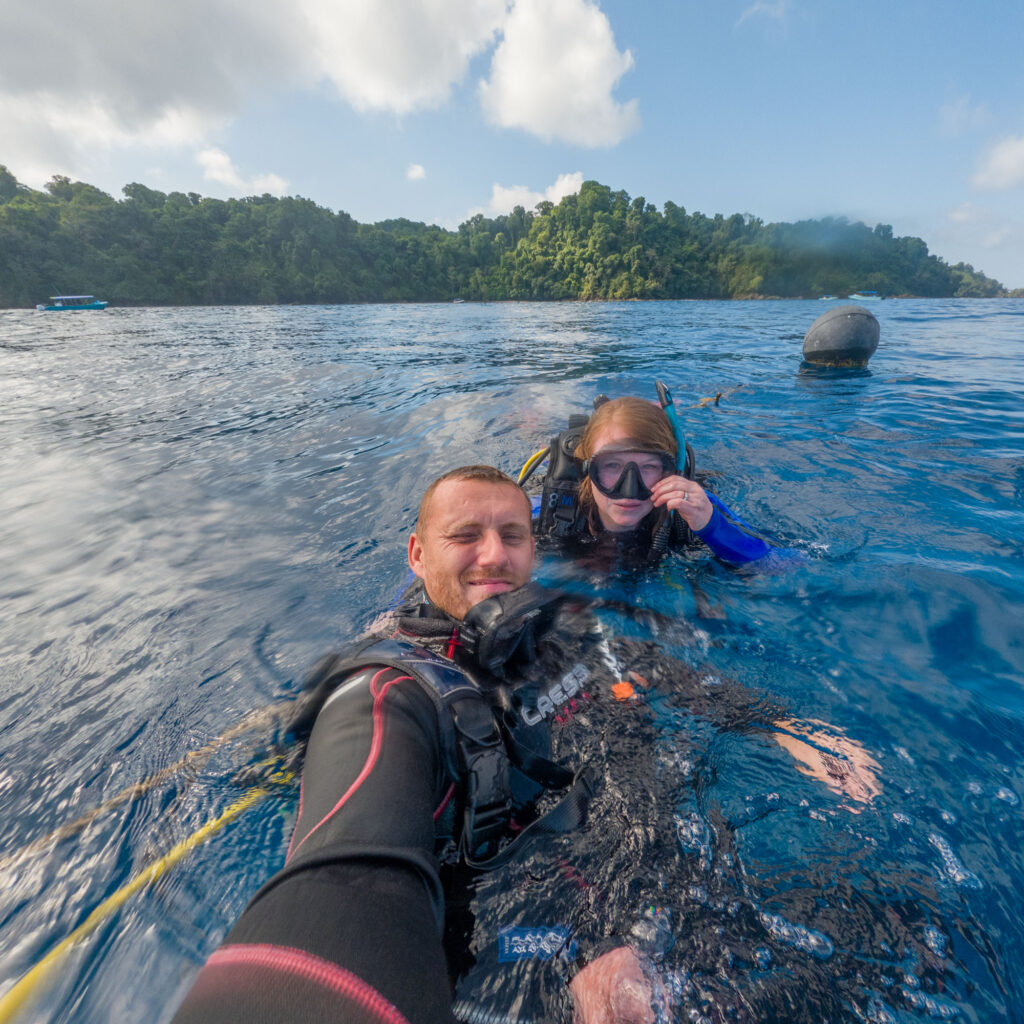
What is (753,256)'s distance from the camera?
7800cm

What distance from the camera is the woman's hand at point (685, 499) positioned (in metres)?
2.89

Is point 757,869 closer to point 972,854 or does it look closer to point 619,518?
point 972,854

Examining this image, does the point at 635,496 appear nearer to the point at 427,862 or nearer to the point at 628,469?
the point at 628,469

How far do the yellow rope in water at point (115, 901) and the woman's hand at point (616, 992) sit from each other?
122cm

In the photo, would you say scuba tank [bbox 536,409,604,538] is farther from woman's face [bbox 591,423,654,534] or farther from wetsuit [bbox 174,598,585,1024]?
wetsuit [bbox 174,598,585,1024]

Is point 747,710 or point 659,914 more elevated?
point 659,914

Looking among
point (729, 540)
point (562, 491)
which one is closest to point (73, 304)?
point (562, 491)

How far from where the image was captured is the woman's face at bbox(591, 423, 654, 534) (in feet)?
9.98

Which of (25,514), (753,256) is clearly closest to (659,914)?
(25,514)

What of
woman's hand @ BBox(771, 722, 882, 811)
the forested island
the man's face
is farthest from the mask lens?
the forested island

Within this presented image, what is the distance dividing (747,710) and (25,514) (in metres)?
6.28

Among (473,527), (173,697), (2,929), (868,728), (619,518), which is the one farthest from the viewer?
(619,518)

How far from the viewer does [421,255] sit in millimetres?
77375

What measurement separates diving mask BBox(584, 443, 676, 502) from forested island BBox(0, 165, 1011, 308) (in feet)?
212
